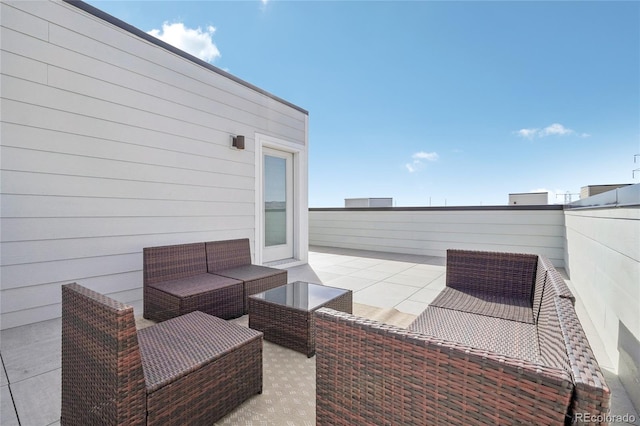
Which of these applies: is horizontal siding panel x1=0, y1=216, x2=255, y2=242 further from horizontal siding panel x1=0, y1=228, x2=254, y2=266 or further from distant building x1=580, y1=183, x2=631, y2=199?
distant building x1=580, y1=183, x2=631, y2=199

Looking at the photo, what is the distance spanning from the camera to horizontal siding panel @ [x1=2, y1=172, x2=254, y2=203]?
259cm

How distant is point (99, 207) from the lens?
9.88ft

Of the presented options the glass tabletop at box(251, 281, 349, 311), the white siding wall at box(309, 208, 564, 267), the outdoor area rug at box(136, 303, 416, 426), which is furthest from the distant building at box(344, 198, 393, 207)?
the outdoor area rug at box(136, 303, 416, 426)

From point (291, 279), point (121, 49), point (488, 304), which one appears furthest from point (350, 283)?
point (121, 49)

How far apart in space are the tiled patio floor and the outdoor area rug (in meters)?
1.01

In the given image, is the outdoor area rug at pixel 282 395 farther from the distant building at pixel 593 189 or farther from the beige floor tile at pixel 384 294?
the distant building at pixel 593 189

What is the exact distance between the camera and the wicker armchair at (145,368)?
1.13m

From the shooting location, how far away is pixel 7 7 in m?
2.49

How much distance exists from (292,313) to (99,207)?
2398 mm

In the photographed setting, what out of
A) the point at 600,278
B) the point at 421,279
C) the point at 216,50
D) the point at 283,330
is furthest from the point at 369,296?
the point at 216,50

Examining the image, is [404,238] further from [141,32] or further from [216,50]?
[141,32]

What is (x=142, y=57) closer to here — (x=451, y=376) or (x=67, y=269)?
(x=67, y=269)

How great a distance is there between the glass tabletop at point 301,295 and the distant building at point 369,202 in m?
5.92

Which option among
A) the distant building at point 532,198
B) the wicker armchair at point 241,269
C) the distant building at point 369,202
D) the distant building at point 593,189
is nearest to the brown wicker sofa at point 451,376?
the wicker armchair at point 241,269
